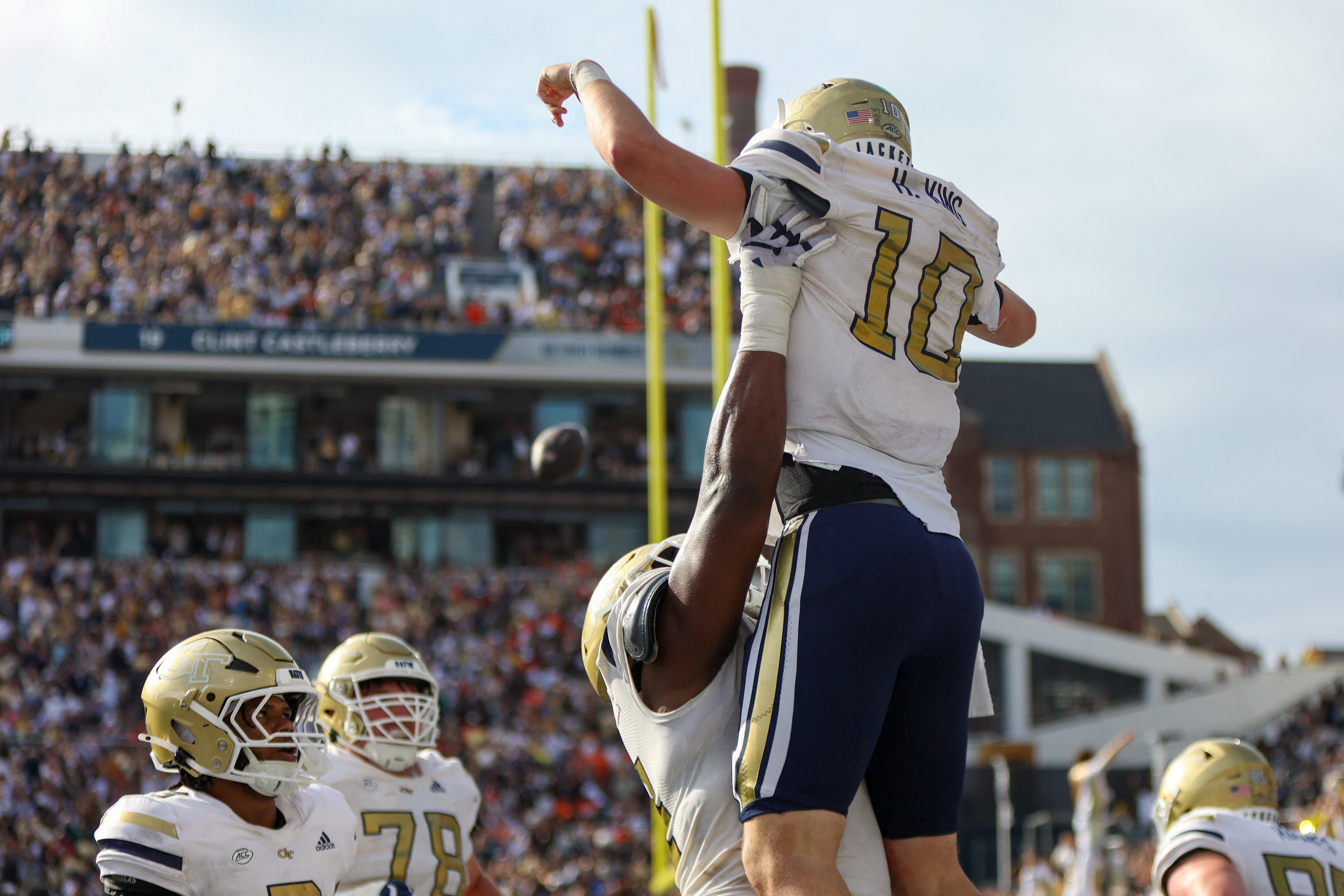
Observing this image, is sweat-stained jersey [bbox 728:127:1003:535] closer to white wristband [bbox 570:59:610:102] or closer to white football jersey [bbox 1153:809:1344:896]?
white wristband [bbox 570:59:610:102]

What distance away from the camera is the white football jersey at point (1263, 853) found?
3939mm

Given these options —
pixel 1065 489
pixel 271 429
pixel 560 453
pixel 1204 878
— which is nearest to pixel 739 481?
pixel 1204 878

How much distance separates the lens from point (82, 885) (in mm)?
14945

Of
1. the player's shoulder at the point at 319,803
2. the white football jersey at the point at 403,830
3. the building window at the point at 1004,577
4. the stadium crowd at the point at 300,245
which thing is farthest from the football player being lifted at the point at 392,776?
the building window at the point at 1004,577

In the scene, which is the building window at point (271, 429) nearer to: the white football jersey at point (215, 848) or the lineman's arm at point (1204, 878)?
the white football jersey at point (215, 848)

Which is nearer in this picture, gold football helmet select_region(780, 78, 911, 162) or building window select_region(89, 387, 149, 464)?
gold football helmet select_region(780, 78, 911, 162)

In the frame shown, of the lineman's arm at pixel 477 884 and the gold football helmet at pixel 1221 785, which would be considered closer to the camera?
the gold football helmet at pixel 1221 785

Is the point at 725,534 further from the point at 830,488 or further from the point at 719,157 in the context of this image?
the point at 719,157

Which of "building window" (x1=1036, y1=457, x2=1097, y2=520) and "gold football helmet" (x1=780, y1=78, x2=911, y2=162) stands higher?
"building window" (x1=1036, y1=457, x2=1097, y2=520)

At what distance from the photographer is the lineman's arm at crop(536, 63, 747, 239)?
250cm

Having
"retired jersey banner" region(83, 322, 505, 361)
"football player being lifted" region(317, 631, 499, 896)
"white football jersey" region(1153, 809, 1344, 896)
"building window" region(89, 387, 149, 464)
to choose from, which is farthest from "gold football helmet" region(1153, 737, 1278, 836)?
"building window" region(89, 387, 149, 464)

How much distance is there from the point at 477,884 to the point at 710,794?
7.75 ft

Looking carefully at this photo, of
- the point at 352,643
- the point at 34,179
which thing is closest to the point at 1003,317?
the point at 352,643

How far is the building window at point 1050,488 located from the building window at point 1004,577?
5.06ft
